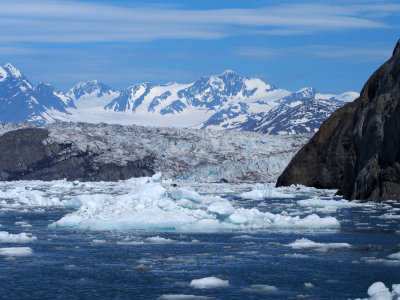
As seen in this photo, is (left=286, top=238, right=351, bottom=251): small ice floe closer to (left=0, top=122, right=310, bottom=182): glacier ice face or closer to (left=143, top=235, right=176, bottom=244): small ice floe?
(left=143, top=235, right=176, bottom=244): small ice floe

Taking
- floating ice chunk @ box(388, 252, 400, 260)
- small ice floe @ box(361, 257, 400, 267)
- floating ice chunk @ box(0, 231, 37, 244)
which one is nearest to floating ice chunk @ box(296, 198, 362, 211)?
floating ice chunk @ box(388, 252, 400, 260)

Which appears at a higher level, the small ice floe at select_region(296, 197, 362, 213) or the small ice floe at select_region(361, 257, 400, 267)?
the small ice floe at select_region(296, 197, 362, 213)

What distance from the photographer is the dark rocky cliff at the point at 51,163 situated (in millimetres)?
113188

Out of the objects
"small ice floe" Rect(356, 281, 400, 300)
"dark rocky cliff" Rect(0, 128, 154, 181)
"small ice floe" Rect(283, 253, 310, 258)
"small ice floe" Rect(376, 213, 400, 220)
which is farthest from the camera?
"dark rocky cliff" Rect(0, 128, 154, 181)

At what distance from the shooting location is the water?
18.3 m

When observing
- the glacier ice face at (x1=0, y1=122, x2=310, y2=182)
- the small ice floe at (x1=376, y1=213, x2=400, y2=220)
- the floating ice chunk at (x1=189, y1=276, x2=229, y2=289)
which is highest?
the glacier ice face at (x1=0, y1=122, x2=310, y2=182)

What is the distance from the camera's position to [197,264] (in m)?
21.9

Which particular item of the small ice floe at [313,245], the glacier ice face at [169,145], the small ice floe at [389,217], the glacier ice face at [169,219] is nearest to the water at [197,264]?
A: the small ice floe at [313,245]

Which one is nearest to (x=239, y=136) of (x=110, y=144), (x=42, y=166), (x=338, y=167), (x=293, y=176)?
(x=110, y=144)

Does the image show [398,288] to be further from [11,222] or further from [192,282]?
[11,222]

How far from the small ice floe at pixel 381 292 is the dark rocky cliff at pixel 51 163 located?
96.3 meters

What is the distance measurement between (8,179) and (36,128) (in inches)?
400

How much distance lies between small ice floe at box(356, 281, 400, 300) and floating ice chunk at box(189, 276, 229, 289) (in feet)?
12.2

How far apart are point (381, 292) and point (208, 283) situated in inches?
176
